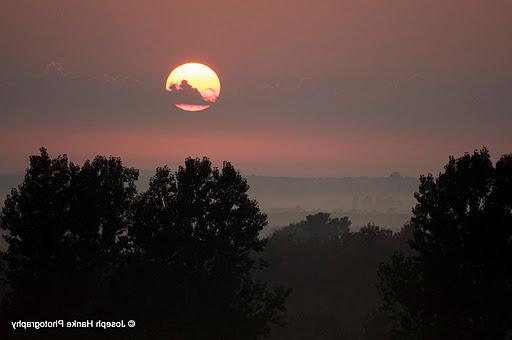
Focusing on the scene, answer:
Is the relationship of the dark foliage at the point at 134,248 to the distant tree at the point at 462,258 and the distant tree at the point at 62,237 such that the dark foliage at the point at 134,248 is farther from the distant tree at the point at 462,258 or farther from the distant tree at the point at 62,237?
the distant tree at the point at 462,258

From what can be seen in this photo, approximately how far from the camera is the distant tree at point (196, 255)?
123 feet

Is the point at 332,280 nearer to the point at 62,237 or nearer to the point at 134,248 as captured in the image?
the point at 134,248

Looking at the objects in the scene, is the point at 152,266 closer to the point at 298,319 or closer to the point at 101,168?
the point at 101,168

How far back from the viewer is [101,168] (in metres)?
40.6

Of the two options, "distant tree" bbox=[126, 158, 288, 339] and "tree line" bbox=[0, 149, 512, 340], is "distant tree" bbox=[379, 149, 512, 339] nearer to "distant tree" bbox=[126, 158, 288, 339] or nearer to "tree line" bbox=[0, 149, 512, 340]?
"tree line" bbox=[0, 149, 512, 340]

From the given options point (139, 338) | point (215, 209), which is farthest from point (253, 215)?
point (139, 338)

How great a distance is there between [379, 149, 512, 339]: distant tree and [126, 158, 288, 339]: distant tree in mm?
9260

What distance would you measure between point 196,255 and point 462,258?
1596cm

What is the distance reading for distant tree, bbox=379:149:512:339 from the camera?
3133 cm

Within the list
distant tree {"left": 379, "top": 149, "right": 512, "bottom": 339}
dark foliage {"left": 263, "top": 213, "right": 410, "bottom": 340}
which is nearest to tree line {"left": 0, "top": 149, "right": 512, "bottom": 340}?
distant tree {"left": 379, "top": 149, "right": 512, "bottom": 339}

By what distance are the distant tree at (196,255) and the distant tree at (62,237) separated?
1.94 metres

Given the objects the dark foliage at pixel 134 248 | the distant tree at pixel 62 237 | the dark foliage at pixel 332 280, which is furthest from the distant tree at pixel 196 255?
the dark foliage at pixel 332 280

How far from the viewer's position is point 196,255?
3878cm

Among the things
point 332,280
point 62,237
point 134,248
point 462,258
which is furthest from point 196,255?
point 332,280
